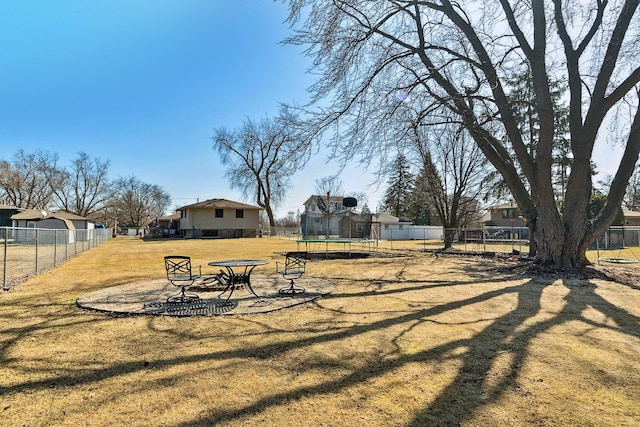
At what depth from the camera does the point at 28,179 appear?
44750 mm

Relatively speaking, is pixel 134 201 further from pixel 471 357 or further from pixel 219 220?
pixel 471 357

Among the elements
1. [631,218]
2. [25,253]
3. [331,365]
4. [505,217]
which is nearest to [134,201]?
Result: [25,253]

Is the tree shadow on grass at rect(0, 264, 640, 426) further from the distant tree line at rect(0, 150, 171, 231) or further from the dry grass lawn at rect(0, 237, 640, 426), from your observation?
the distant tree line at rect(0, 150, 171, 231)

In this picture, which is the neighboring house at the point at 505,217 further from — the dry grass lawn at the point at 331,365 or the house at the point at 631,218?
the dry grass lawn at the point at 331,365

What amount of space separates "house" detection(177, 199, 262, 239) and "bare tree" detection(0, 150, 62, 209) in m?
22.4

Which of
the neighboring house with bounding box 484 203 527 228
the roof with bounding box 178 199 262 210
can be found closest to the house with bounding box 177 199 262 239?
the roof with bounding box 178 199 262 210

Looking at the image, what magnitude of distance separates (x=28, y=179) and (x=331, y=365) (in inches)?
2253

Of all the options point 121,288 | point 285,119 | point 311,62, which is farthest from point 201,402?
point 311,62

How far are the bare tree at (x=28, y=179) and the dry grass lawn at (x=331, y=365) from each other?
49956 millimetres

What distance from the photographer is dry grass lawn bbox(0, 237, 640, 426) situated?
2676 mm

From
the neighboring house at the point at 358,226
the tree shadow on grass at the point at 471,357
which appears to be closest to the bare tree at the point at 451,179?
the neighboring house at the point at 358,226

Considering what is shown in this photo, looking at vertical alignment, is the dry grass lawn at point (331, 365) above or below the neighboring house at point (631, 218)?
below

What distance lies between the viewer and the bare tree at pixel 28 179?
42.9m

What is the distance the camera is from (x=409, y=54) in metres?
10.7
